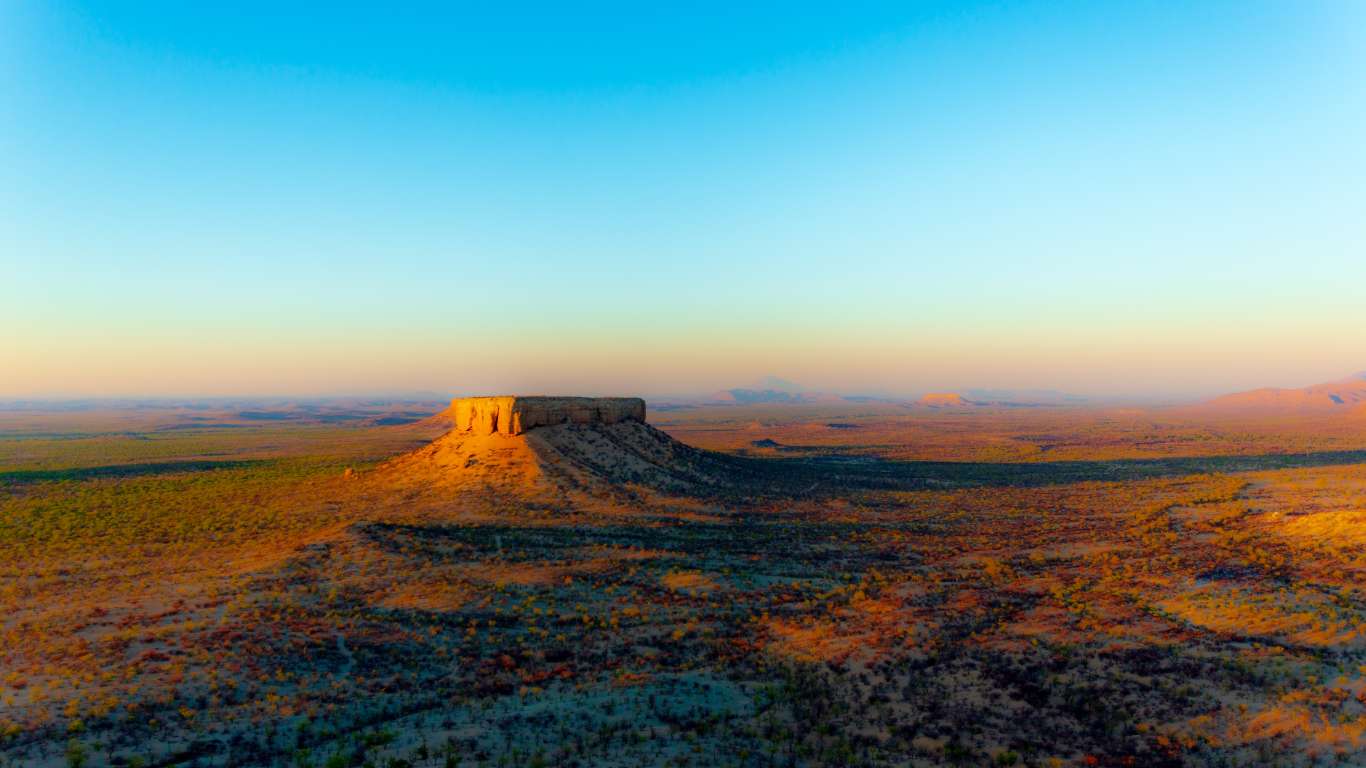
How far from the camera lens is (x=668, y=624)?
57.4 ft

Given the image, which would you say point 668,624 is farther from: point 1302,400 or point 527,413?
point 1302,400

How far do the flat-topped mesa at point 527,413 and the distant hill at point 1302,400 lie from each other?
17883 centimetres

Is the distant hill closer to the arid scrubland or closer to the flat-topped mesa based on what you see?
the arid scrubland

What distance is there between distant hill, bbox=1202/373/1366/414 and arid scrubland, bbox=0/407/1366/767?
6480 inches

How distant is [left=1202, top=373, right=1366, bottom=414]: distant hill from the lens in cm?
15950

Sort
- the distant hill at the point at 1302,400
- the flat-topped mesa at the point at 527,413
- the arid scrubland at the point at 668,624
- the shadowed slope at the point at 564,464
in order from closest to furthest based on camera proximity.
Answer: the arid scrubland at the point at 668,624 < the shadowed slope at the point at 564,464 < the flat-topped mesa at the point at 527,413 < the distant hill at the point at 1302,400

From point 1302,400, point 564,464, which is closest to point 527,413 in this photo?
point 564,464

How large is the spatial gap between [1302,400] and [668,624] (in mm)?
229584

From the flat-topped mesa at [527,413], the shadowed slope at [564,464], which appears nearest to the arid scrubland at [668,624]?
the shadowed slope at [564,464]

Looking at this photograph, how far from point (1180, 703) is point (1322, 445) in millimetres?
84279

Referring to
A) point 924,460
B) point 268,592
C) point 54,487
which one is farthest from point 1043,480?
point 54,487

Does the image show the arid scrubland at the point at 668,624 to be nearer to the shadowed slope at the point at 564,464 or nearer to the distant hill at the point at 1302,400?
the shadowed slope at the point at 564,464

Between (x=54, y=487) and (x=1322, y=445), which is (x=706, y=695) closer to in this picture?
(x=54, y=487)

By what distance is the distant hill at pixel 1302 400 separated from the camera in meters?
160
